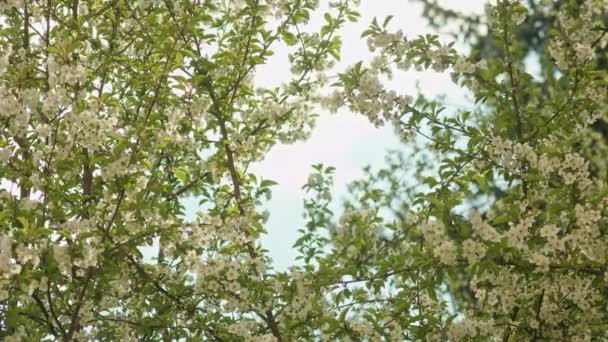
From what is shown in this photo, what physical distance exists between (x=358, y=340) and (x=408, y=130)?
1393mm

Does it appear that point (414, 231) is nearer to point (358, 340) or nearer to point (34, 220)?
point (358, 340)

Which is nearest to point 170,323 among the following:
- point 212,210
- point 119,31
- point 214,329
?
point 214,329

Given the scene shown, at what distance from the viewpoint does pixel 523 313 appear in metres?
4.01

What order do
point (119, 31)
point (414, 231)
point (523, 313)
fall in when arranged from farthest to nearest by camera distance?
point (119, 31) → point (414, 231) → point (523, 313)

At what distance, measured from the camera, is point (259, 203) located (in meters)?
5.07

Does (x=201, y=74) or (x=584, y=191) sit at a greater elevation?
(x=201, y=74)

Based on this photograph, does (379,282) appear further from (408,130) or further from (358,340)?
(408,130)

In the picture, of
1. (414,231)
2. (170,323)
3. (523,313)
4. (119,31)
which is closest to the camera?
(523,313)

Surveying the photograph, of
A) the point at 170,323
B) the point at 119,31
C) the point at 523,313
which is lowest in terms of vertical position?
the point at 523,313

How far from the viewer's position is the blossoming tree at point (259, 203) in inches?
142

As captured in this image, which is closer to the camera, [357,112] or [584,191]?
[584,191]

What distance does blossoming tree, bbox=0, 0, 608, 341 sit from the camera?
3613mm

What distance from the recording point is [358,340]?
4.14 metres

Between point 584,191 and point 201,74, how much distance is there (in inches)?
104
